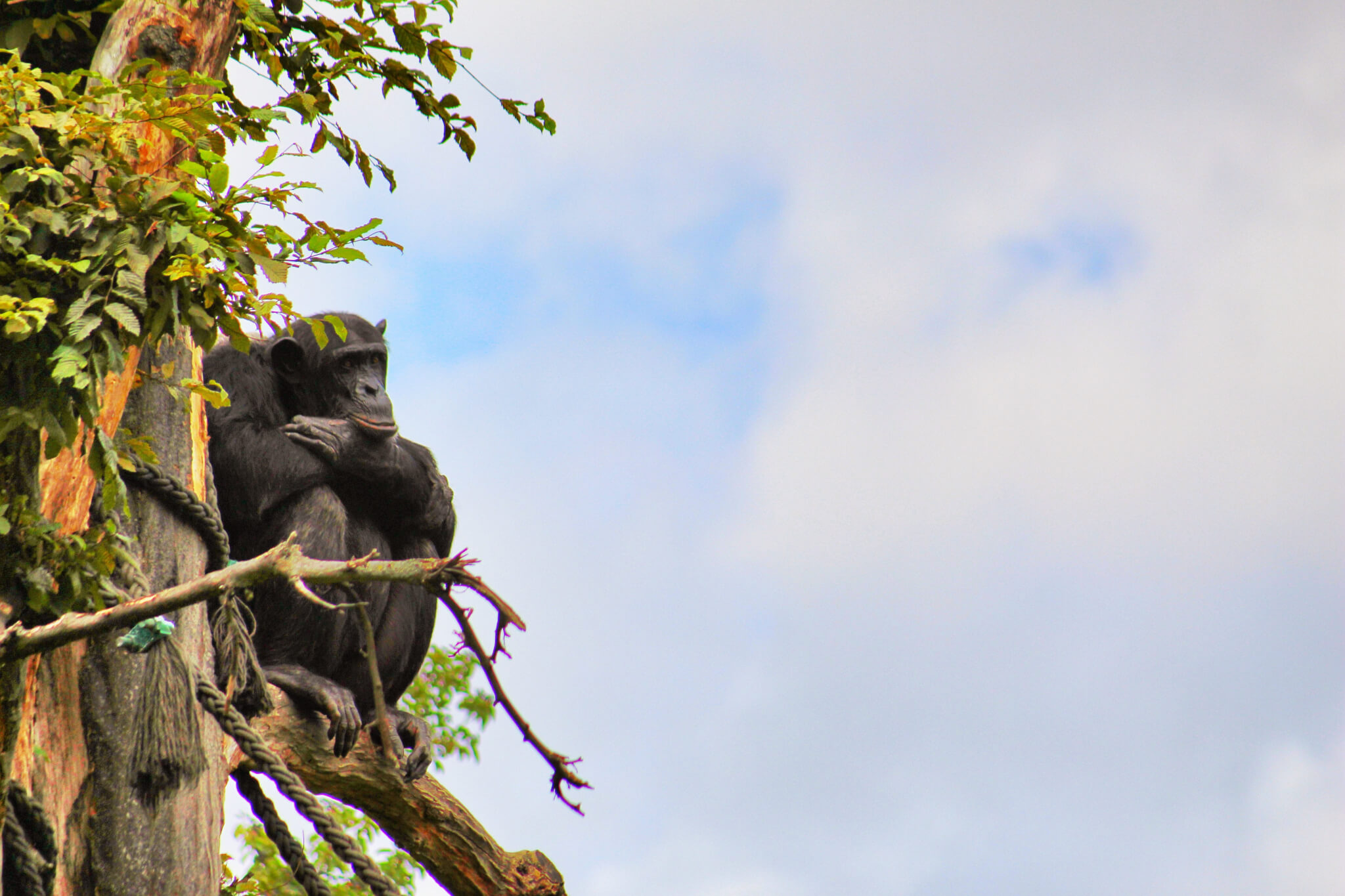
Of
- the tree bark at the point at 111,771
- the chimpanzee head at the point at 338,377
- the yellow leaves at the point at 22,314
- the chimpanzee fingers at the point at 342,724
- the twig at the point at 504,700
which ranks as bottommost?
the twig at the point at 504,700

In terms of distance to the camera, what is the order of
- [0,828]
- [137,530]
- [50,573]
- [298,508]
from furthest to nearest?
[298,508]
[137,530]
[50,573]
[0,828]

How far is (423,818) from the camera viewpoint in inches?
201

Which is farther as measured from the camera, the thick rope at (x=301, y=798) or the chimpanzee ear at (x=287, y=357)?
the chimpanzee ear at (x=287, y=357)

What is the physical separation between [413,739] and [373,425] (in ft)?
3.57

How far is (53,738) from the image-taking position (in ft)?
11.2

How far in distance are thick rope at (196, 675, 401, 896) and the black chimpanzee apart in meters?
1.69

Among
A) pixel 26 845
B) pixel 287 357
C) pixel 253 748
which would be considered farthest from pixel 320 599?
pixel 287 357

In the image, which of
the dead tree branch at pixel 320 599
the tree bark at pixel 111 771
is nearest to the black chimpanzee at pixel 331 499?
the tree bark at pixel 111 771

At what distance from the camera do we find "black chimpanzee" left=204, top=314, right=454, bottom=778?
193 inches

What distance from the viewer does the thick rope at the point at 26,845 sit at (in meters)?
3.17

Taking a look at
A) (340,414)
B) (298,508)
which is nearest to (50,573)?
(298,508)

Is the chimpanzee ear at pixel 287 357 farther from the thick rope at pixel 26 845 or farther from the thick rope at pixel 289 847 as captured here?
the thick rope at pixel 26 845

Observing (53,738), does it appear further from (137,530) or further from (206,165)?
(206,165)

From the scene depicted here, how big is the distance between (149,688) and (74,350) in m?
0.90
